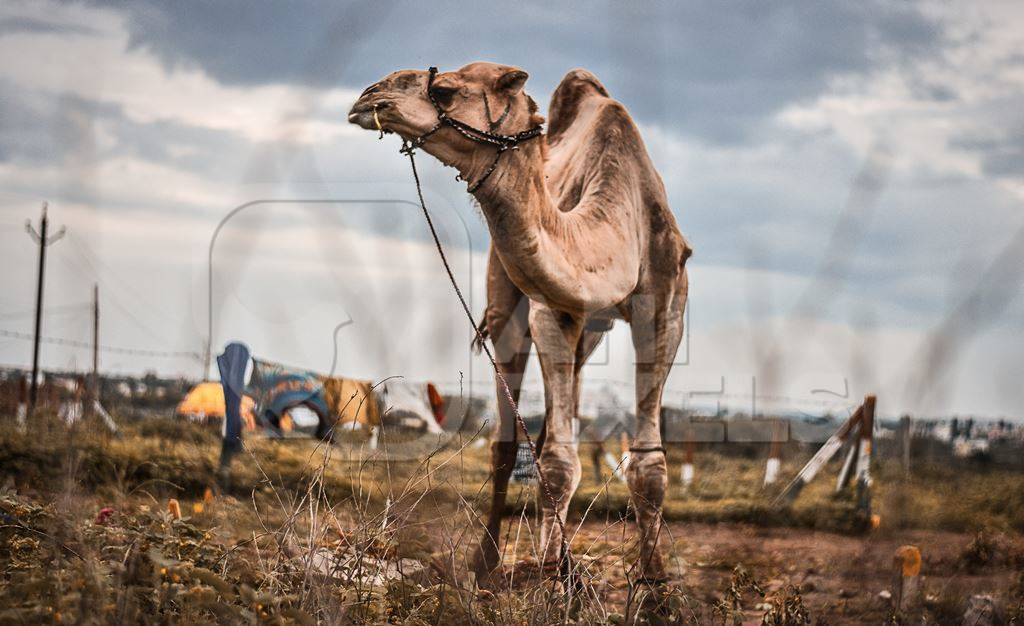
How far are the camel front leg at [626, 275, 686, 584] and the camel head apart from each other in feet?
5.62

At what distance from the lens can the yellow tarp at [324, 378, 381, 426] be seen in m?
3.53

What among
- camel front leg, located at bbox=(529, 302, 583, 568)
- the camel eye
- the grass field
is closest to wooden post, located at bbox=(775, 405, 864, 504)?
the grass field

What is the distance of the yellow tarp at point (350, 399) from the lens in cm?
353

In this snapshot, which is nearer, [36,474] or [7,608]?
[7,608]

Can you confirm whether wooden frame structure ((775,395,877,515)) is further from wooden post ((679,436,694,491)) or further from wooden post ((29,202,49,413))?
wooden post ((29,202,49,413))

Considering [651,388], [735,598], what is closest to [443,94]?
[651,388]

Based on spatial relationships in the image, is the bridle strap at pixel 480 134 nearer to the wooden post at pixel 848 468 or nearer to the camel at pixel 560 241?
the camel at pixel 560 241

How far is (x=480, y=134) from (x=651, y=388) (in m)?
2.14

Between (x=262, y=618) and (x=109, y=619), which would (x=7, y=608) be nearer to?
(x=109, y=619)

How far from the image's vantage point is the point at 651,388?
6.04 meters

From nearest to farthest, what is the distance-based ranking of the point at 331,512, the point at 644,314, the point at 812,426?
the point at 331,512 → the point at 644,314 → the point at 812,426

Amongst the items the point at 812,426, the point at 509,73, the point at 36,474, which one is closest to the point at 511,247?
the point at 509,73

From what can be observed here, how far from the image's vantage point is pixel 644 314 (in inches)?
237

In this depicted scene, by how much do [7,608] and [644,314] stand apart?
364 cm
